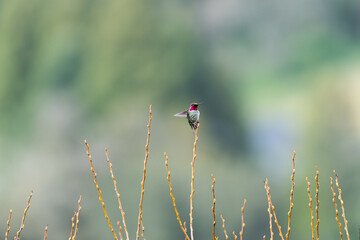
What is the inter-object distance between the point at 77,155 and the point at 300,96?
18.9 feet

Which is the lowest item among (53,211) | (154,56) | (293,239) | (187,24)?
(293,239)

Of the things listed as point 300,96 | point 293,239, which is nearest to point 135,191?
point 293,239

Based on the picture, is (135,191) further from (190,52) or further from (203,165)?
(190,52)

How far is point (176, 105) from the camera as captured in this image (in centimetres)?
1152

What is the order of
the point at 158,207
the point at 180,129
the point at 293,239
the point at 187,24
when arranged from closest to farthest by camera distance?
the point at 293,239
the point at 158,207
the point at 180,129
the point at 187,24

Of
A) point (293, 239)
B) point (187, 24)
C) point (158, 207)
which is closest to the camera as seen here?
point (293, 239)

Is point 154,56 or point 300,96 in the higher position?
point 154,56

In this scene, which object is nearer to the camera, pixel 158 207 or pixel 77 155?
pixel 158 207

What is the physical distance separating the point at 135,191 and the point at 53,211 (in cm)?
182

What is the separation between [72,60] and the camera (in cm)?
1262

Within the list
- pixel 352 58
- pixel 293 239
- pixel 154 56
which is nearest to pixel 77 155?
pixel 154 56

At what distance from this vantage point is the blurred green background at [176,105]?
10305 millimetres

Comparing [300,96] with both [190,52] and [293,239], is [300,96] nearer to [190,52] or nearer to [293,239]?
[190,52]

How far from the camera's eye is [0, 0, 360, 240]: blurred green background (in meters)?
10.3
